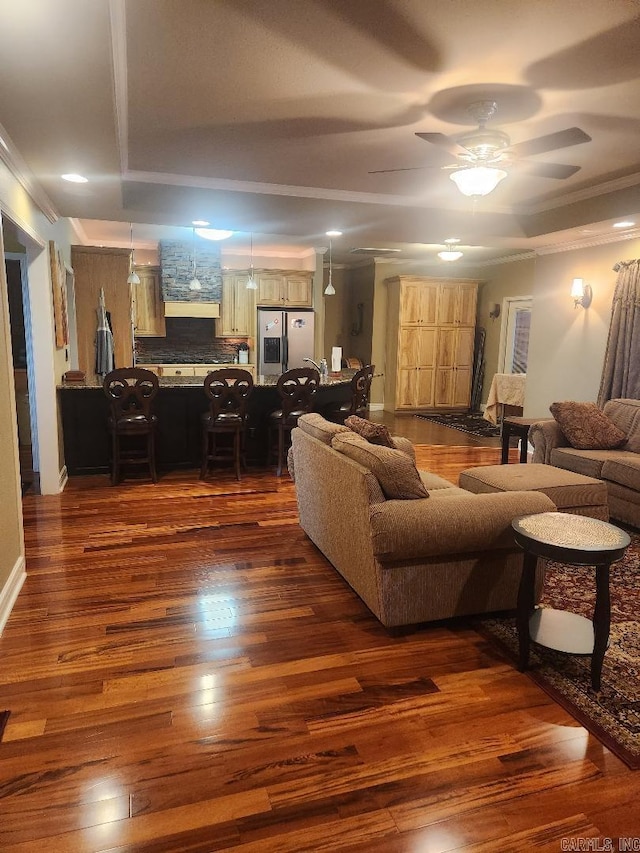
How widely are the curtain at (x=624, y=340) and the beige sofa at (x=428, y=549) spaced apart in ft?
10.7

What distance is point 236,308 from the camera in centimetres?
880

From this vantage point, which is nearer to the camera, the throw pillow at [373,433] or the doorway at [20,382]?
the throw pillow at [373,433]

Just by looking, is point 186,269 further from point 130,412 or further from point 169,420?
point 130,412

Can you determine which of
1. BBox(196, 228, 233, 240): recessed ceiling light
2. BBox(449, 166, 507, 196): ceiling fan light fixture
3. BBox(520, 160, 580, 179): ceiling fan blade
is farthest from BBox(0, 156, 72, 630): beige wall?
BBox(520, 160, 580, 179): ceiling fan blade

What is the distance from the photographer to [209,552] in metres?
3.52

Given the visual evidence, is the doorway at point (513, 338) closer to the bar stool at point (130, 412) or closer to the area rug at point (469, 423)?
the area rug at point (469, 423)

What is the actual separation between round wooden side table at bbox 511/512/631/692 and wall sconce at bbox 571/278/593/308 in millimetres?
4022

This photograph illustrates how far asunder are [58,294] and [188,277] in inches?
142

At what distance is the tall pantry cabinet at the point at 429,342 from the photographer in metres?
9.38

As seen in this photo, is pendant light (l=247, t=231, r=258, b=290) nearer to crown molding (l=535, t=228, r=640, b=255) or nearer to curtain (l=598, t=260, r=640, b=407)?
crown molding (l=535, t=228, r=640, b=255)

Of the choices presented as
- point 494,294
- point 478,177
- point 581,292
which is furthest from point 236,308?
point 478,177

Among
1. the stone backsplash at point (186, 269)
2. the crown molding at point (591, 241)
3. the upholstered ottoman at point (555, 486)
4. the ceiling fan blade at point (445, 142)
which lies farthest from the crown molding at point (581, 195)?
the stone backsplash at point (186, 269)

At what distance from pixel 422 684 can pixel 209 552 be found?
5.68 ft

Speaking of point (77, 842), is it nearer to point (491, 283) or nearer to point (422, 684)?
point (422, 684)
